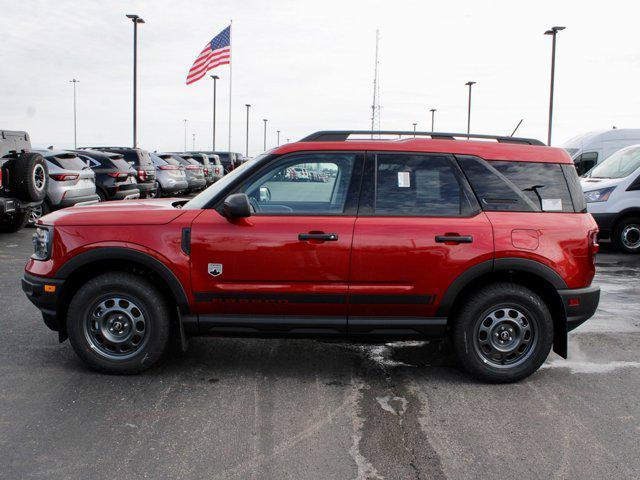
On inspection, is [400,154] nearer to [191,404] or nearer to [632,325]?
[191,404]

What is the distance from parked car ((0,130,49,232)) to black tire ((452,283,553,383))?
865 centimetres

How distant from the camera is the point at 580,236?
466cm

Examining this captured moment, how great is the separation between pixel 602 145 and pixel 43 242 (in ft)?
50.6

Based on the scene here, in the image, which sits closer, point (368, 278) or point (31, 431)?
point (31, 431)

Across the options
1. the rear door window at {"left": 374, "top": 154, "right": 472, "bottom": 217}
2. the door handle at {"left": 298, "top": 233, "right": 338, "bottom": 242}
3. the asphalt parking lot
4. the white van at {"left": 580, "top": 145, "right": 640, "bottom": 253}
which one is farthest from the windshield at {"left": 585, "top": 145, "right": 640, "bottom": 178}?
the door handle at {"left": 298, "top": 233, "right": 338, "bottom": 242}

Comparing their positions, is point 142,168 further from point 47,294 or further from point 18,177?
point 47,294

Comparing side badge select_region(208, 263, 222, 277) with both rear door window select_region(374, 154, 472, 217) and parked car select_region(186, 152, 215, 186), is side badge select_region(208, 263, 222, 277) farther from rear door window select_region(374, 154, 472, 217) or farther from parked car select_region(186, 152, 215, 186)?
parked car select_region(186, 152, 215, 186)

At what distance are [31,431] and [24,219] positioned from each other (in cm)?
984

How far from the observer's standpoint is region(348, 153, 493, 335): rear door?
452 centimetres

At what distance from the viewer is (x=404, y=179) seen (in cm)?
471

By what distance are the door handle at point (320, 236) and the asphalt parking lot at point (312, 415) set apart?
3.38 feet

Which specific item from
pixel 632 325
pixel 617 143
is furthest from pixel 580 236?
pixel 617 143

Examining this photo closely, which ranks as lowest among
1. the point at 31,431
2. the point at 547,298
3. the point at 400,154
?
the point at 31,431

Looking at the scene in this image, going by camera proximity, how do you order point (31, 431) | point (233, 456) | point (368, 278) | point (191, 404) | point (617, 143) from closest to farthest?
point (233, 456) < point (31, 431) < point (191, 404) < point (368, 278) < point (617, 143)
